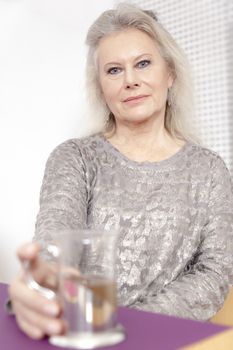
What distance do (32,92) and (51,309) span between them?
5.29ft

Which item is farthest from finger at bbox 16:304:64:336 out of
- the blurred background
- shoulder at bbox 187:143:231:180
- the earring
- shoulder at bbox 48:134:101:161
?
the blurred background

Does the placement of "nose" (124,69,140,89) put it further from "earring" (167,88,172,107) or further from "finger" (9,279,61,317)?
"finger" (9,279,61,317)

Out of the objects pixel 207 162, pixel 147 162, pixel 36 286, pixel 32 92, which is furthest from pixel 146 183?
pixel 32 92

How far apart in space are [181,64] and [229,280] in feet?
1.97

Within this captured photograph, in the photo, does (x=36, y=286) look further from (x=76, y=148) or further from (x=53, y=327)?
(x=76, y=148)

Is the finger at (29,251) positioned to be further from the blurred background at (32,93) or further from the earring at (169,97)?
the blurred background at (32,93)

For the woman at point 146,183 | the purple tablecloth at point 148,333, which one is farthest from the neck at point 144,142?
the purple tablecloth at point 148,333

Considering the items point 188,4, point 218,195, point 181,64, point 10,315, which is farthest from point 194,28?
point 10,315

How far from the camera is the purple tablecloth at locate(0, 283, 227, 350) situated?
19.8 inches

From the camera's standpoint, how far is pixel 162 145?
142 cm

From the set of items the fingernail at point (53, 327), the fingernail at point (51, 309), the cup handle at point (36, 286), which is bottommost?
the fingernail at point (53, 327)

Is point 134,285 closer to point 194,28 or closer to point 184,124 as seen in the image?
point 184,124

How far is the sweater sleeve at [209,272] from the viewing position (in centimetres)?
109

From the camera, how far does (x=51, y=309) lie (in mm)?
522
